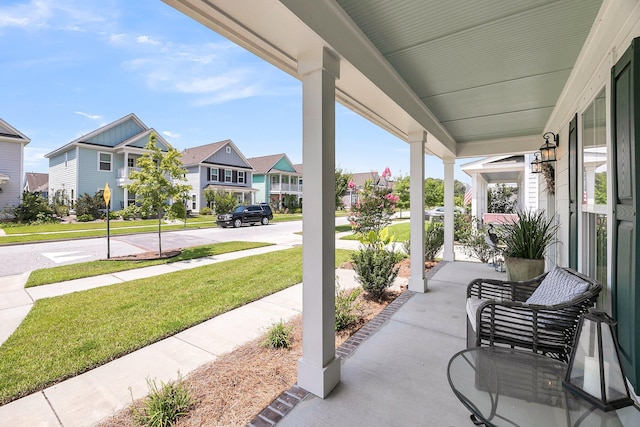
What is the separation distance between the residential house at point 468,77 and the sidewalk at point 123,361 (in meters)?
1.39

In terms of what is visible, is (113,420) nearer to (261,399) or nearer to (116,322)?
(261,399)

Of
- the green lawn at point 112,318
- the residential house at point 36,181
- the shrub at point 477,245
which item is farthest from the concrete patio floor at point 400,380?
the residential house at point 36,181

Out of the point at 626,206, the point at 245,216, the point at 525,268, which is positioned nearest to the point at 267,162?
the point at 245,216

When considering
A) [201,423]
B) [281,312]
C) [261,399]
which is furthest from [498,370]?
[281,312]

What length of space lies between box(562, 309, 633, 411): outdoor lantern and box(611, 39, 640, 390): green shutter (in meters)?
0.69

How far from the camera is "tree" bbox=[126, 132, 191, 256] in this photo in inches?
322

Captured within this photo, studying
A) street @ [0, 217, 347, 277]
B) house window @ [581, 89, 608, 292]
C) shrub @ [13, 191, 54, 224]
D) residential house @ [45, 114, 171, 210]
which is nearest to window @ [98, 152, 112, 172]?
residential house @ [45, 114, 171, 210]

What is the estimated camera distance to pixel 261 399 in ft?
7.16

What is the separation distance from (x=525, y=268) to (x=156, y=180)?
8.98 meters

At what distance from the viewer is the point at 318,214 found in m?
2.14

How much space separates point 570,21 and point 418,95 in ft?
5.63

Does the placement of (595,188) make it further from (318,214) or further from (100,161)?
(100,161)

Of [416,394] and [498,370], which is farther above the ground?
[498,370]

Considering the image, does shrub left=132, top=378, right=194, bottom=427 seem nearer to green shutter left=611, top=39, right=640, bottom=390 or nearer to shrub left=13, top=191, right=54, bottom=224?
green shutter left=611, top=39, right=640, bottom=390
